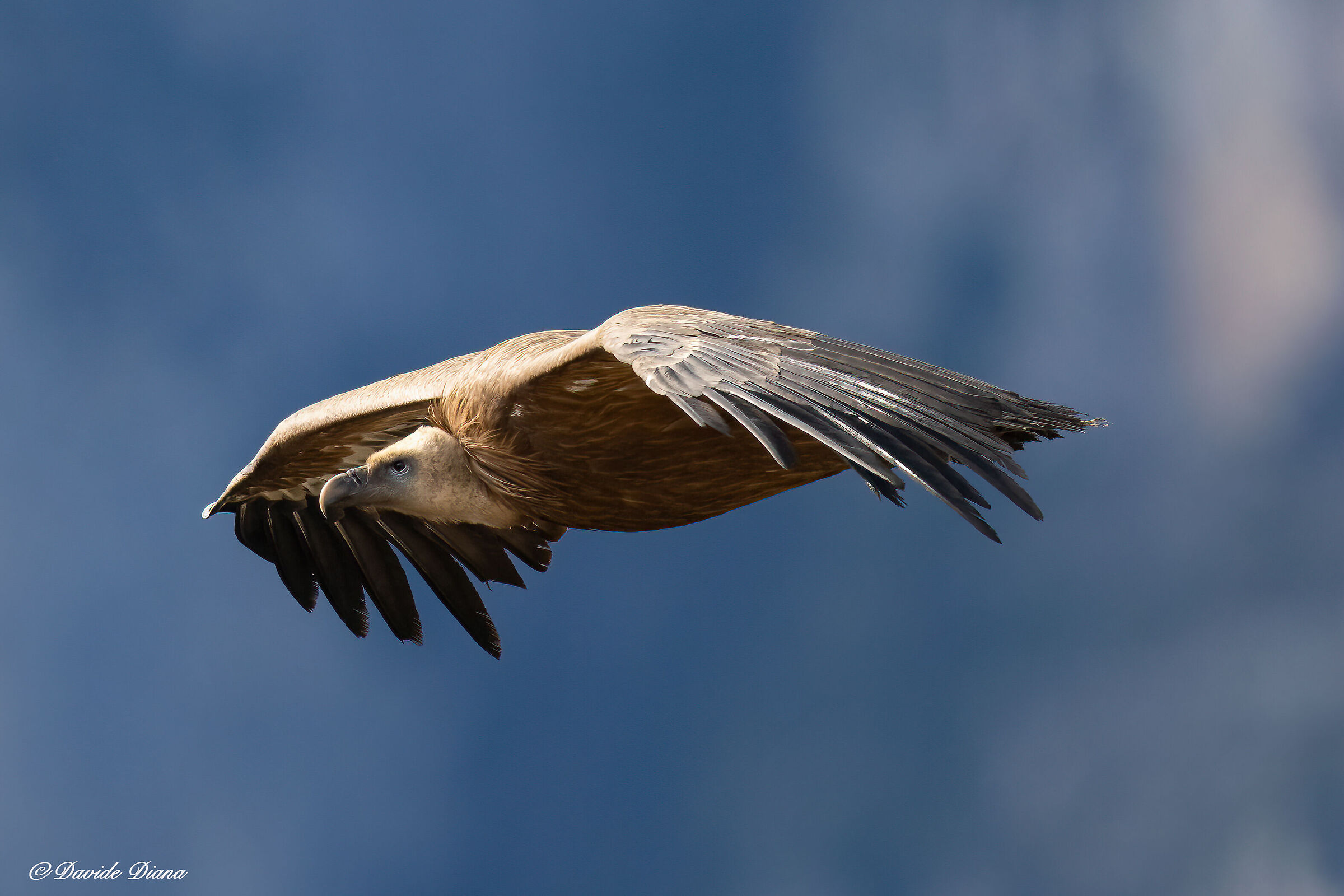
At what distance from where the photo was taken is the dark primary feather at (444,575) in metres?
6.32

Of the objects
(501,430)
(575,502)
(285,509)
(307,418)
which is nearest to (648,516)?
(575,502)

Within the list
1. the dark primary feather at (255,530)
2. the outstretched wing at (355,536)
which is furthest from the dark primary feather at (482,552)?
the dark primary feather at (255,530)

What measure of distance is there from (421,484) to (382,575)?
125 cm

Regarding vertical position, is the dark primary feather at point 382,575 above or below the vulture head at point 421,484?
below

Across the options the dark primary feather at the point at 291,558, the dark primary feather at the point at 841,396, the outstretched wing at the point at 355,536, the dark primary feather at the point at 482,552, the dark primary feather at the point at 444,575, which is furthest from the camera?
the dark primary feather at the point at 291,558

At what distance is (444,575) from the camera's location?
639 centimetres

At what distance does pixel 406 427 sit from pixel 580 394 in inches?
62.4

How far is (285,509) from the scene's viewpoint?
667 centimetres

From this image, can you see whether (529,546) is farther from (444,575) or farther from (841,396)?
(841,396)

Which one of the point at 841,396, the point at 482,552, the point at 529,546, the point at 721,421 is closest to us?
the point at 721,421

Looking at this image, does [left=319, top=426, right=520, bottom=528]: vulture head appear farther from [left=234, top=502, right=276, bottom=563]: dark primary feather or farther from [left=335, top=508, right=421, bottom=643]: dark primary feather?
[left=234, top=502, right=276, bottom=563]: dark primary feather

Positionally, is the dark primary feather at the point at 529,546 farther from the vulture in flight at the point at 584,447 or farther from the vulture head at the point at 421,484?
the vulture head at the point at 421,484

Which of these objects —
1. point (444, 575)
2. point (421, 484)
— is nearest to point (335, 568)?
point (444, 575)

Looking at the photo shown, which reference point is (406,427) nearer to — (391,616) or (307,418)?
(307,418)
